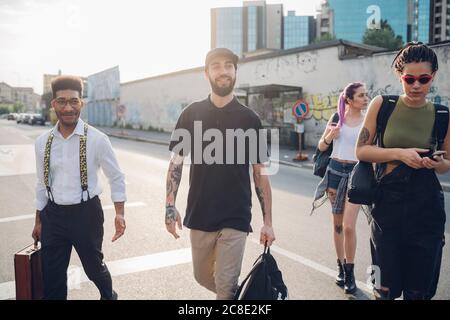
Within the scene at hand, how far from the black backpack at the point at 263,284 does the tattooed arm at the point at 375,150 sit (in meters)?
0.94

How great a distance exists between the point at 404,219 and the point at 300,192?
6.19 m

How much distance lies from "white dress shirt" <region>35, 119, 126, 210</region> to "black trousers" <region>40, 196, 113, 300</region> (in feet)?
0.24

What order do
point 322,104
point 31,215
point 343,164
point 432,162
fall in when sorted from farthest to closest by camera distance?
point 322,104 → point 31,215 → point 343,164 → point 432,162

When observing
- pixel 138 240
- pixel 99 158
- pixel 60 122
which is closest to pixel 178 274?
pixel 138 240

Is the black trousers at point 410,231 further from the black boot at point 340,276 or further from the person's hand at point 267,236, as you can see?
the black boot at point 340,276

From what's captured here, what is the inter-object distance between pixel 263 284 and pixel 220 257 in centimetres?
38

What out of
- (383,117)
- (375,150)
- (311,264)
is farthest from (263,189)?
(311,264)

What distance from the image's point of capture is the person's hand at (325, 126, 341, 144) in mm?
4062

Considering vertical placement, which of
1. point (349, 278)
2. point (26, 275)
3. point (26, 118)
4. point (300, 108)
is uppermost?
point (26, 118)

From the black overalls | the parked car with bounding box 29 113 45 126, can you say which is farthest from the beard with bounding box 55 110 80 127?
the parked car with bounding box 29 113 45 126

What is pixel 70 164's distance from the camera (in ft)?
9.62

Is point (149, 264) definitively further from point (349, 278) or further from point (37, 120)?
point (37, 120)

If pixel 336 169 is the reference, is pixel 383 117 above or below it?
above
